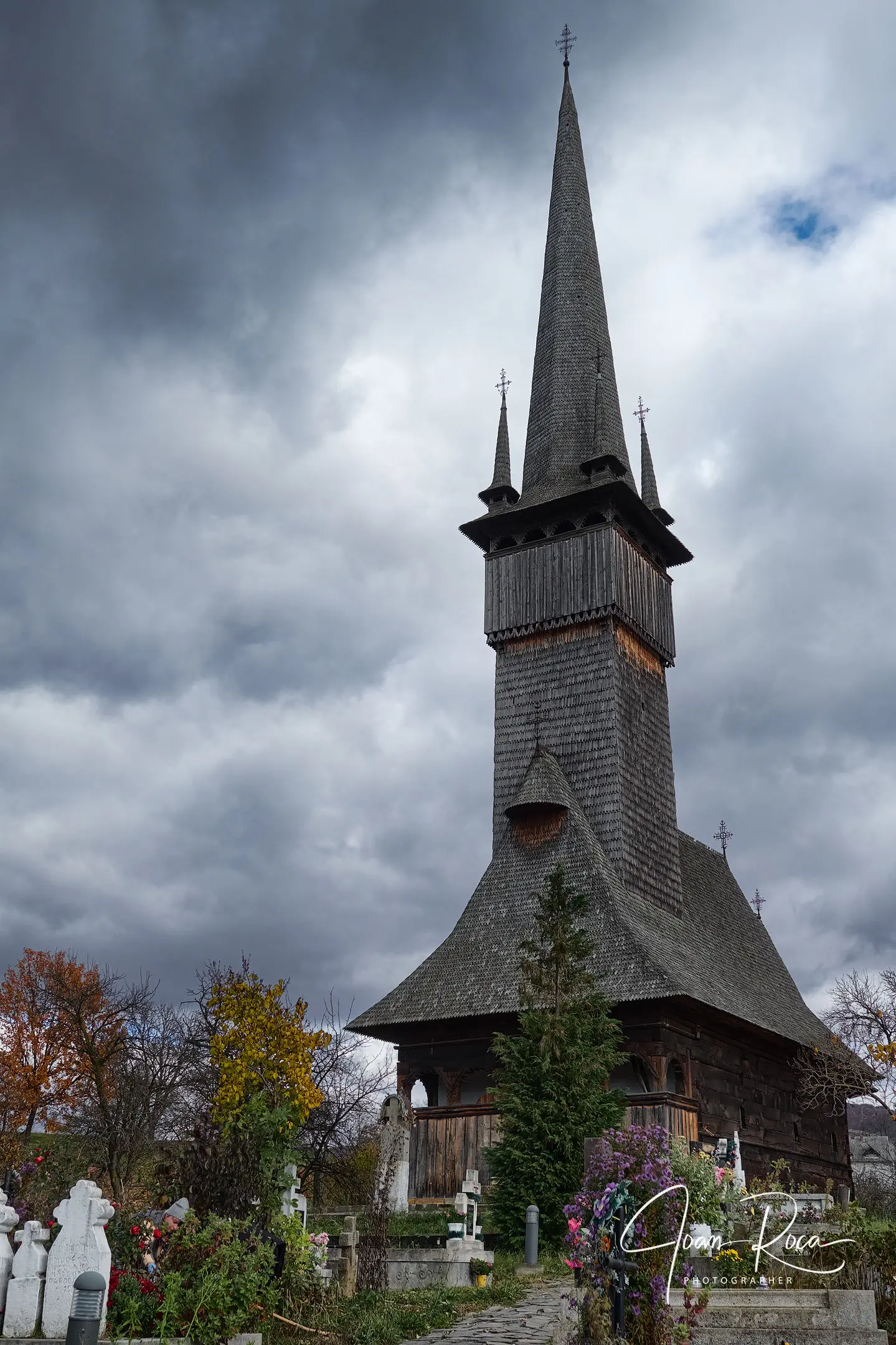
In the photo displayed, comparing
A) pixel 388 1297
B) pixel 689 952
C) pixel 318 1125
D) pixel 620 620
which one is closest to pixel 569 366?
pixel 620 620

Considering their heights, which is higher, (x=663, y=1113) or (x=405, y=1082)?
(x=405, y=1082)

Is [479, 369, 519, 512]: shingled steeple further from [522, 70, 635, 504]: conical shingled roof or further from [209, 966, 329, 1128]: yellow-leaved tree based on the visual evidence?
[209, 966, 329, 1128]: yellow-leaved tree

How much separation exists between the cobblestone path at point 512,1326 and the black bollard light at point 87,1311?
10.3 ft

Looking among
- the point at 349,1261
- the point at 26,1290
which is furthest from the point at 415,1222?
the point at 26,1290

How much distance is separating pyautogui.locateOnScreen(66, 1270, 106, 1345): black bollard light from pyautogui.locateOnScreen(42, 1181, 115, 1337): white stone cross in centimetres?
66

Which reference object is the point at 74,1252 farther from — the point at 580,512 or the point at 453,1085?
the point at 580,512

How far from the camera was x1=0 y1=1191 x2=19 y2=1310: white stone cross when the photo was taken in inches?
332

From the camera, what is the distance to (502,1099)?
1797 cm

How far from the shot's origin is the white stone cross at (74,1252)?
27.2ft

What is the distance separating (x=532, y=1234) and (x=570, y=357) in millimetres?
24867

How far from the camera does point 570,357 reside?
34281 millimetres

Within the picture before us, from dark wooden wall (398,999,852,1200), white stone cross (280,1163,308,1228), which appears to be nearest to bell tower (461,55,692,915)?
dark wooden wall (398,999,852,1200)

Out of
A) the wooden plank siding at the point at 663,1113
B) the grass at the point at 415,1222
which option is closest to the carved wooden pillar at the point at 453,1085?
the grass at the point at 415,1222

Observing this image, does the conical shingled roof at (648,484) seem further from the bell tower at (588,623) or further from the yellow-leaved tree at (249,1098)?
the yellow-leaved tree at (249,1098)
